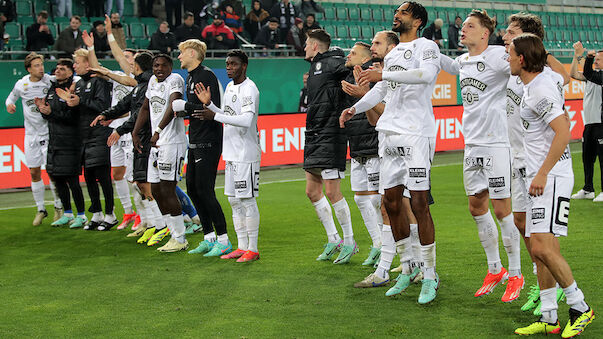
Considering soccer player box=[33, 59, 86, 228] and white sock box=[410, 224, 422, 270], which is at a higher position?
soccer player box=[33, 59, 86, 228]

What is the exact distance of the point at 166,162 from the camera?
8.67 metres

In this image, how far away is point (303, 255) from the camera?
8438 millimetres

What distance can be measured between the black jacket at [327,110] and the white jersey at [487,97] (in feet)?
5.90

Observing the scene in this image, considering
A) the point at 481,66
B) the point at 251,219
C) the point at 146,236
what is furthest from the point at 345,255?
the point at 146,236

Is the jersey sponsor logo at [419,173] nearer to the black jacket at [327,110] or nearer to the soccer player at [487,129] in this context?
the soccer player at [487,129]

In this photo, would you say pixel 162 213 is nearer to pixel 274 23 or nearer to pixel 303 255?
pixel 303 255

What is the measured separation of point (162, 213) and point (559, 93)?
5.25m

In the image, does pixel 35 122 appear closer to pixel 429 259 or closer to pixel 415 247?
pixel 415 247

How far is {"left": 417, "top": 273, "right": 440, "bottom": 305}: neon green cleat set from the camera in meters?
6.17

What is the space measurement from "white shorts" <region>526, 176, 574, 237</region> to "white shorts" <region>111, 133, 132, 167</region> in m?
6.46

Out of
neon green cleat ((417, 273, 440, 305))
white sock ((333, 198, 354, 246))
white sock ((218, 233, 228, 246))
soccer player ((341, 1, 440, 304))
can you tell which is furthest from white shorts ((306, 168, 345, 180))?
neon green cleat ((417, 273, 440, 305))

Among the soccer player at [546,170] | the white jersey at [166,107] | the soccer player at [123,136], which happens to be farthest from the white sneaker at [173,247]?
the soccer player at [546,170]

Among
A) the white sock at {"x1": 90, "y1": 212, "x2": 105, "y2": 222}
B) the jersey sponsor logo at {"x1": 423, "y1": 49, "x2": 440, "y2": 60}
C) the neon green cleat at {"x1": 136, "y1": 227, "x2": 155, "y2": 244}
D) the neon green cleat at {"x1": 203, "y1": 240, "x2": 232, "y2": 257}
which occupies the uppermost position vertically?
the jersey sponsor logo at {"x1": 423, "y1": 49, "x2": 440, "y2": 60}

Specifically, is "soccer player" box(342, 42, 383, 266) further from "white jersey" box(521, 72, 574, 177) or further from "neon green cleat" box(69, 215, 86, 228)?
"neon green cleat" box(69, 215, 86, 228)
